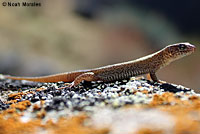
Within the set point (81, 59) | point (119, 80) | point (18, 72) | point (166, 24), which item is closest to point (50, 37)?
point (81, 59)

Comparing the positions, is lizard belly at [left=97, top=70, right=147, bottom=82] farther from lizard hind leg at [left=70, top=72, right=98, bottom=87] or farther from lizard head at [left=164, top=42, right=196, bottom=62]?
lizard head at [left=164, top=42, right=196, bottom=62]

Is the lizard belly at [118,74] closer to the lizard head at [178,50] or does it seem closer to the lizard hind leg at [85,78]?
the lizard hind leg at [85,78]

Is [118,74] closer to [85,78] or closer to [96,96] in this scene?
[85,78]

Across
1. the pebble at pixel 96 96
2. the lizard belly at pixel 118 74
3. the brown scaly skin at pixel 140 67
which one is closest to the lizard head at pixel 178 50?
the brown scaly skin at pixel 140 67

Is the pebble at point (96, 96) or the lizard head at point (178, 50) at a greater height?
the lizard head at point (178, 50)

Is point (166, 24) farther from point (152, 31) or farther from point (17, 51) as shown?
Answer: point (17, 51)

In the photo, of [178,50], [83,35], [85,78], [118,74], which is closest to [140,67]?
[118,74]

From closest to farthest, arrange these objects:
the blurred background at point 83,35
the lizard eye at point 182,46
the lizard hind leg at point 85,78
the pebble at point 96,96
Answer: the pebble at point 96,96
the lizard hind leg at point 85,78
the lizard eye at point 182,46
the blurred background at point 83,35

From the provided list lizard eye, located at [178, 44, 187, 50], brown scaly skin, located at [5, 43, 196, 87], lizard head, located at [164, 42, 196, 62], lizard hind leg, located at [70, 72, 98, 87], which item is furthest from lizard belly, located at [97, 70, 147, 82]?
lizard eye, located at [178, 44, 187, 50]
